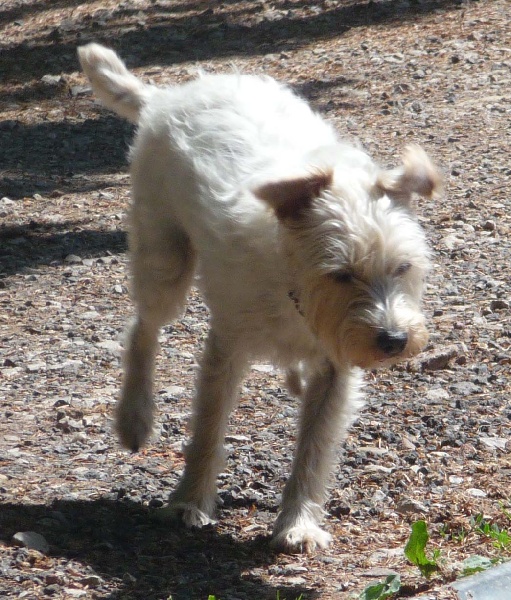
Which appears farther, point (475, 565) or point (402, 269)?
point (402, 269)

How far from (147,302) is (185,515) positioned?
1262mm

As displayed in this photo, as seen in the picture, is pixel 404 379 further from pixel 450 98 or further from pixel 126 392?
pixel 450 98

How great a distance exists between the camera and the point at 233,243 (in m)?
4.32

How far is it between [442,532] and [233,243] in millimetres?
1487

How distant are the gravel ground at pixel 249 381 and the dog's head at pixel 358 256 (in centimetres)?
89

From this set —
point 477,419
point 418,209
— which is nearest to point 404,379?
point 477,419

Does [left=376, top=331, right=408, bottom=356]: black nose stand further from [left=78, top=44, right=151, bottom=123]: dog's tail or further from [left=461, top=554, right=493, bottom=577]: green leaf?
[left=78, top=44, right=151, bottom=123]: dog's tail

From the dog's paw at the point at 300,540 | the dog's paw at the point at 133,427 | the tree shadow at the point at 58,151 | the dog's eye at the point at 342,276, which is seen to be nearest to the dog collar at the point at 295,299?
the dog's eye at the point at 342,276

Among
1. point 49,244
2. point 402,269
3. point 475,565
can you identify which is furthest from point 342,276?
point 49,244

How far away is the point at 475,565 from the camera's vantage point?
11.7 feet

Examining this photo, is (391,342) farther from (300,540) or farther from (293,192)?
(300,540)

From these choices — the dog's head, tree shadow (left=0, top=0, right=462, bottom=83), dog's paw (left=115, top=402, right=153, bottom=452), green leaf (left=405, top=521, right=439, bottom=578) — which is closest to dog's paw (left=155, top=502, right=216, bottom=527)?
dog's paw (left=115, top=402, right=153, bottom=452)

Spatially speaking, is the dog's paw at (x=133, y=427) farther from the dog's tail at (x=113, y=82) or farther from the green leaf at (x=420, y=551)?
the green leaf at (x=420, y=551)

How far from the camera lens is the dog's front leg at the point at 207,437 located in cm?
449
